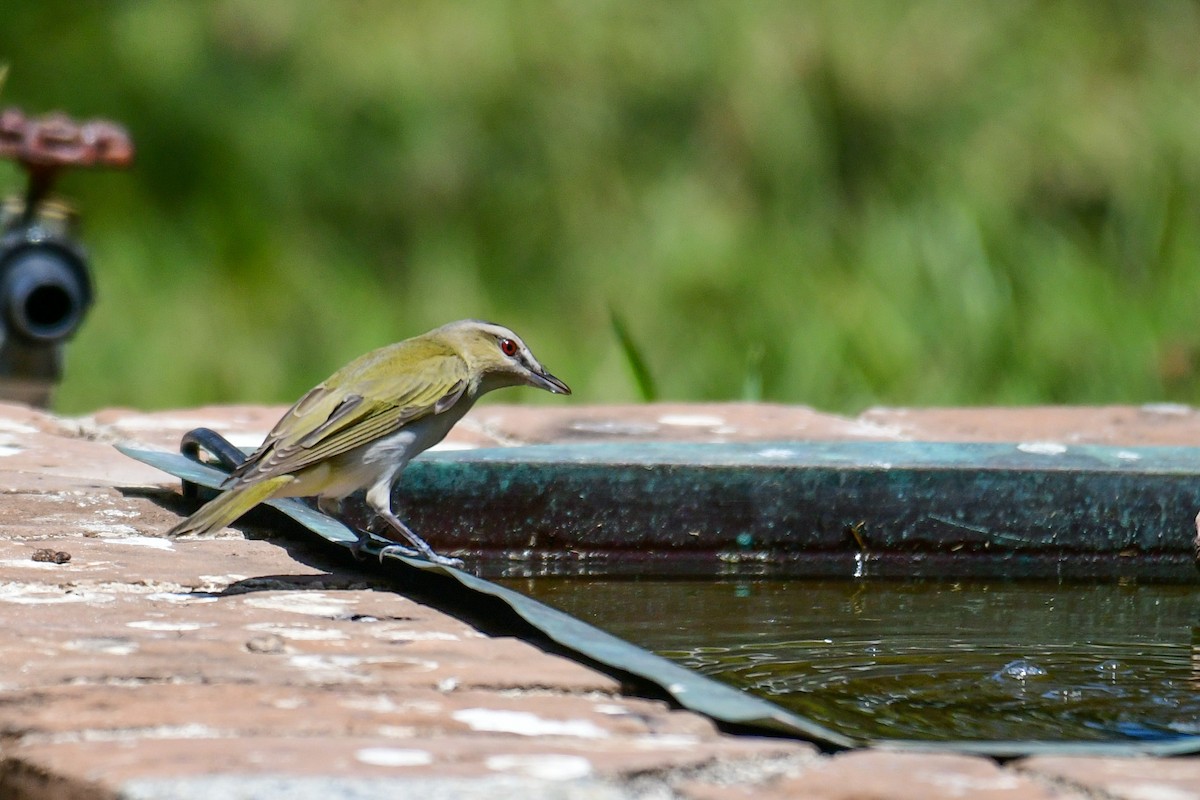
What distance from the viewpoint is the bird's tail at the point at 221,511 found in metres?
2.25

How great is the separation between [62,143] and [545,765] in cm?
321

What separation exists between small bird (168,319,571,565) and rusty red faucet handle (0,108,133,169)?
1.68 metres

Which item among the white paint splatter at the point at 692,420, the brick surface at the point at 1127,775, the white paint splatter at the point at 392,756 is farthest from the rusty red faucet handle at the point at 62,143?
the brick surface at the point at 1127,775

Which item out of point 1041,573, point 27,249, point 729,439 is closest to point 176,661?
point 1041,573

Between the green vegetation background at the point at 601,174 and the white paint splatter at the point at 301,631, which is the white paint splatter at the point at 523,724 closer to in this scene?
the white paint splatter at the point at 301,631

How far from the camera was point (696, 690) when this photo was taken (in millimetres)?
1586

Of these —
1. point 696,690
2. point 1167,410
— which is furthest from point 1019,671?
point 1167,410

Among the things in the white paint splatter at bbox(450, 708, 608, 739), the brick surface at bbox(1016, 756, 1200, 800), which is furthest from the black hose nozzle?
the brick surface at bbox(1016, 756, 1200, 800)

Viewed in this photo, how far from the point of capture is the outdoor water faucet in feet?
13.7

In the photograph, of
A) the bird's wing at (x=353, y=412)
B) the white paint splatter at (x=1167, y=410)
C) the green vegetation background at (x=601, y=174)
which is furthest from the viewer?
the green vegetation background at (x=601, y=174)

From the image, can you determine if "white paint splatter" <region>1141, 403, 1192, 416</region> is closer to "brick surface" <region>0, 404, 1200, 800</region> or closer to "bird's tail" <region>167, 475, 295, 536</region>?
"brick surface" <region>0, 404, 1200, 800</region>

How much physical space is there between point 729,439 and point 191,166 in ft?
16.8

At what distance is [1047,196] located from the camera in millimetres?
7227

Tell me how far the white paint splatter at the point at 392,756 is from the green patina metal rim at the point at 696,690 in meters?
0.27
